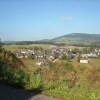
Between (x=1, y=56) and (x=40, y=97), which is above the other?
(x=1, y=56)

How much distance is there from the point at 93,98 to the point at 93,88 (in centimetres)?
115

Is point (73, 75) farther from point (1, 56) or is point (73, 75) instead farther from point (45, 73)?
point (1, 56)

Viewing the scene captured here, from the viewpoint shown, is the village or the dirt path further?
the village

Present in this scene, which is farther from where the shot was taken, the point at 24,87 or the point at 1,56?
the point at 1,56

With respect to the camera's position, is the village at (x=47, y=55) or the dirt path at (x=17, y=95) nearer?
the dirt path at (x=17, y=95)

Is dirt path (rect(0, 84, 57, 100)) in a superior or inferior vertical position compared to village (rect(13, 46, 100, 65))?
superior

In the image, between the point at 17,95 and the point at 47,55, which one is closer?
the point at 17,95

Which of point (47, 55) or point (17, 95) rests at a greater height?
point (17, 95)

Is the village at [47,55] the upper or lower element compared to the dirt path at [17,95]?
lower

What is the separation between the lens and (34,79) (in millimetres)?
8164

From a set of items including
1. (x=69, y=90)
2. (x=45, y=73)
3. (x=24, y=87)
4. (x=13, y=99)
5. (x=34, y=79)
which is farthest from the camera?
(x=45, y=73)

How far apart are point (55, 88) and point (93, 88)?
1113 millimetres

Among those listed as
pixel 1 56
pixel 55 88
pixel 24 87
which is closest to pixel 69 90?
pixel 55 88

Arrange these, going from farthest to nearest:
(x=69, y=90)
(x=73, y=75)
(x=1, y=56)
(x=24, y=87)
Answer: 1. (x=1, y=56)
2. (x=73, y=75)
3. (x=24, y=87)
4. (x=69, y=90)
